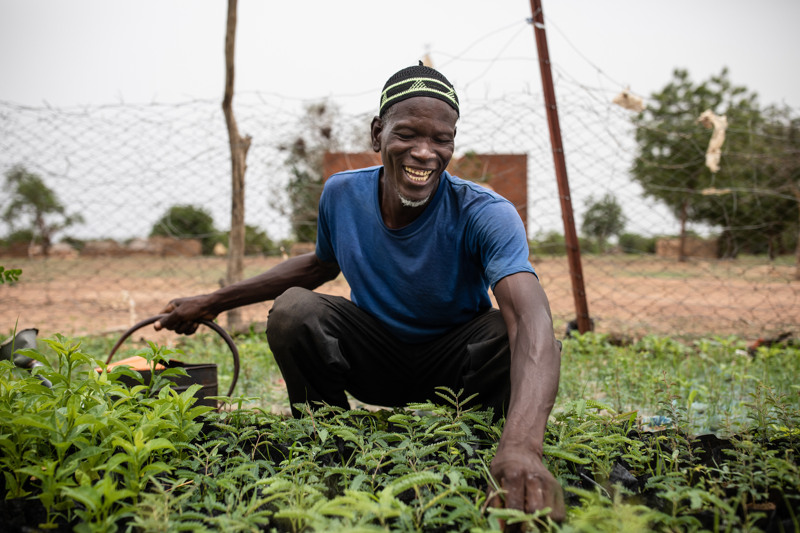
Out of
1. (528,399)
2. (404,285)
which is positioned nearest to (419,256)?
(404,285)

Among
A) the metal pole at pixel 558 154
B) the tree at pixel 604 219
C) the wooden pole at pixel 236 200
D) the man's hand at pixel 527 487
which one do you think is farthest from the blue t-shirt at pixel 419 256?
the tree at pixel 604 219

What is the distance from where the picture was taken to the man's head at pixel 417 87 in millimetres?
2303

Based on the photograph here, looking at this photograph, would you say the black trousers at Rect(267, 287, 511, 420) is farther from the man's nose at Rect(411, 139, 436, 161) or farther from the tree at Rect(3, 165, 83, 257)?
the tree at Rect(3, 165, 83, 257)

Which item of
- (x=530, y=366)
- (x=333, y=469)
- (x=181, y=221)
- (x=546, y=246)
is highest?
(x=181, y=221)

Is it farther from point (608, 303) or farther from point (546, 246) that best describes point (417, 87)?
point (608, 303)

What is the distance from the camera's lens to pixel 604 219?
6.44 m

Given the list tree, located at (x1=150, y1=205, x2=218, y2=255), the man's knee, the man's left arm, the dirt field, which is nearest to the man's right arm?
the man's knee

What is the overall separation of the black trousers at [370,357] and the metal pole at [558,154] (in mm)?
2495

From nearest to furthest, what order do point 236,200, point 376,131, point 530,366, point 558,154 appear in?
point 530,366
point 376,131
point 558,154
point 236,200

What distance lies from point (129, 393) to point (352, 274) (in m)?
1.09

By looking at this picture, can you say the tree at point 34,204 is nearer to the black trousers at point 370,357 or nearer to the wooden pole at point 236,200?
the wooden pole at point 236,200

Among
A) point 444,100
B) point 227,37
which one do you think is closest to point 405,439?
point 444,100

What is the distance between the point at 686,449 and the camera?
1.84 m

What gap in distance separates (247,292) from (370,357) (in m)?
0.67
